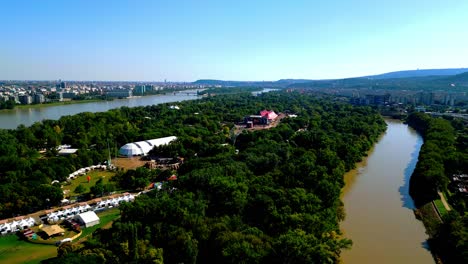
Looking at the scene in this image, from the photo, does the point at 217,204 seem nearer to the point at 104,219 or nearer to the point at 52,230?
the point at 104,219

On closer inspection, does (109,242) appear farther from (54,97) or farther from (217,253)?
(54,97)

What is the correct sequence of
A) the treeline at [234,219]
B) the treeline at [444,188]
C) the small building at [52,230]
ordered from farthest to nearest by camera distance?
the small building at [52,230]
the treeline at [444,188]
the treeline at [234,219]

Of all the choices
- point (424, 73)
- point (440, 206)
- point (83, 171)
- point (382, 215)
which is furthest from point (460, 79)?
point (83, 171)

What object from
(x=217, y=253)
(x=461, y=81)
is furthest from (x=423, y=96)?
(x=217, y=253)

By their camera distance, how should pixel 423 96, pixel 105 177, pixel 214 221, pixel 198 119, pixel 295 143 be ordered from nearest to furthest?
pixel 214 221, pixel 105 177, pixel 295 143, pixel 198 119, pixel 423 96

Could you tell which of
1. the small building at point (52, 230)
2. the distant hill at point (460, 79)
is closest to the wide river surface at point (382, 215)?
the small building at point (52, 230)

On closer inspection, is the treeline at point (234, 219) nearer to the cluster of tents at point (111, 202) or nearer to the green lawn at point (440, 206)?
the cluster of tents at point (111, 202)
